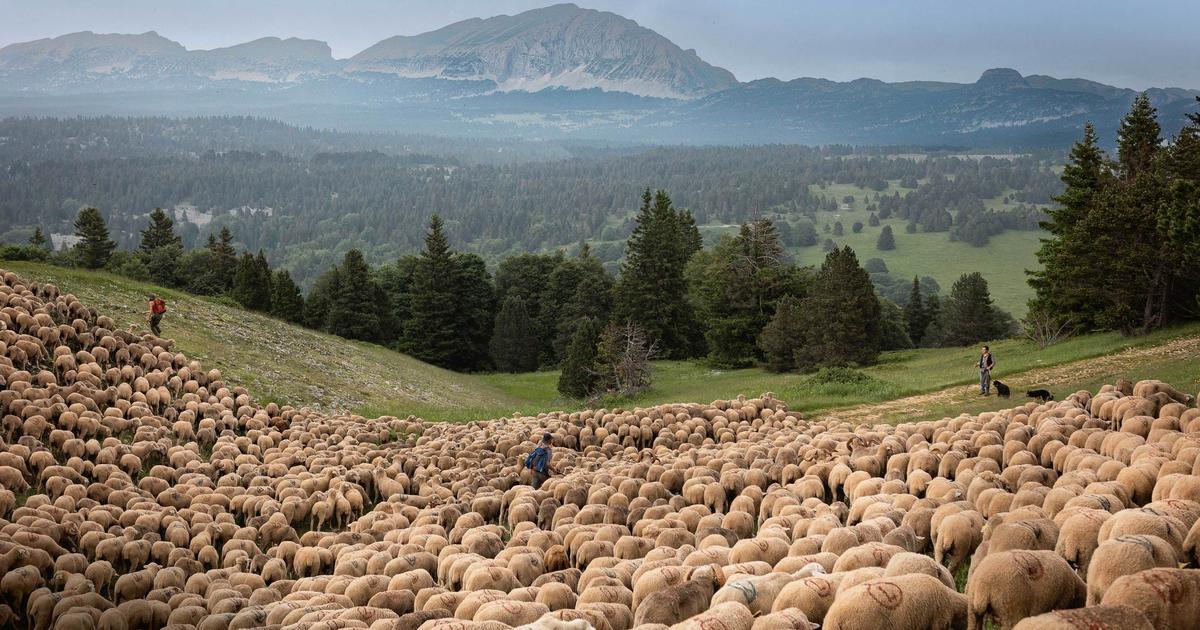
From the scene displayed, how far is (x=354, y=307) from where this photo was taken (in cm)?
8231

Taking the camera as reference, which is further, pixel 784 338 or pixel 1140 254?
pixel 784 338

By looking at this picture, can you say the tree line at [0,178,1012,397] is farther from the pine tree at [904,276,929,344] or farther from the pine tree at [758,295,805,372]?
the pine tree at [904,276,929,344]

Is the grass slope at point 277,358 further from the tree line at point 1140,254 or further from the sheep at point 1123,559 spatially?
the tree line at point 1140,254

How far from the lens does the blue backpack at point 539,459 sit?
2314 centimetres

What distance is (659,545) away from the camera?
1591cm

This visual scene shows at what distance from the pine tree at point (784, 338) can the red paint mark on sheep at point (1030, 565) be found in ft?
148

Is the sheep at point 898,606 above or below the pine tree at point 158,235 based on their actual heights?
below

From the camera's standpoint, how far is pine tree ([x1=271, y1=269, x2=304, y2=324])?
79537 millimetres

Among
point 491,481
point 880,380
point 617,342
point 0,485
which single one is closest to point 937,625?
point 491,481

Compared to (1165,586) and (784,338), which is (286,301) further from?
(1165,586)

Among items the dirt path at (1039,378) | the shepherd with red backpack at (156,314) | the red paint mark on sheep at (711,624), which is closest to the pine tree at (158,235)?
the shepherd with red backpack at (156,314)

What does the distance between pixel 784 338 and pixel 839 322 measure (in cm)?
398

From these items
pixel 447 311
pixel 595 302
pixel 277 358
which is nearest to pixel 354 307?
pixel 447 311

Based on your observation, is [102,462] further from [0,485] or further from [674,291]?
[674,291]
